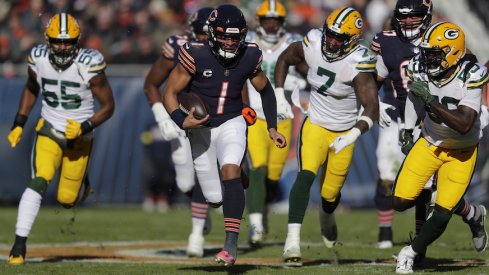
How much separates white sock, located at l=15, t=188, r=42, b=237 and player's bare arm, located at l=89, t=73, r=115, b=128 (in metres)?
0.76

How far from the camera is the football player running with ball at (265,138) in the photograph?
9.48 meters

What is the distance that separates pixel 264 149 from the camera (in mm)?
9516

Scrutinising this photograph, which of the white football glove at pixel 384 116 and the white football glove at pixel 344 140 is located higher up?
the white football glove at pixel 344 140

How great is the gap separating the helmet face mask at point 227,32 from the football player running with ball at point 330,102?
834mm

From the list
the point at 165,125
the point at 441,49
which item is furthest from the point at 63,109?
the point at 441,49

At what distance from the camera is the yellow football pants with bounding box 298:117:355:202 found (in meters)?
8.02

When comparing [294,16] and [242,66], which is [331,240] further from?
[294,16]

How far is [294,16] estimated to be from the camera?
1518cm

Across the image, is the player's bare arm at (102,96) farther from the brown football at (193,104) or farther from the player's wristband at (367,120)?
the player's wristband at (367,120)

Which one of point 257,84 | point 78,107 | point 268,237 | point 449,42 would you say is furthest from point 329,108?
point 268,237

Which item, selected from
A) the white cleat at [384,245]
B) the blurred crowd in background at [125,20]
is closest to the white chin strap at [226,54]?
the white cleat at [384,245]

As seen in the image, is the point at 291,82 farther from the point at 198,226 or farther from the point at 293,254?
the point at 293,254

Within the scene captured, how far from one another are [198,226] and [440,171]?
8.09 ft

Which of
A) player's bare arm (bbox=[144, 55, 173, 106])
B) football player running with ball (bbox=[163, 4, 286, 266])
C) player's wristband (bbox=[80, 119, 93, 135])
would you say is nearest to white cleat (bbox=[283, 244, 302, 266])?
football player running with ball (bbox=[163, 4, 286, 266])
